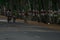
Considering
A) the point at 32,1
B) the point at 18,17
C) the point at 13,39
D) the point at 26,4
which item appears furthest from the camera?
the point at 18,17

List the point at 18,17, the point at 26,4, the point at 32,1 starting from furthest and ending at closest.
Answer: the point at 18,17 < the point at 26,4 < the point at 32,1

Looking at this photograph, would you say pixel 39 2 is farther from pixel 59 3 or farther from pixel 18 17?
pixel 18 17

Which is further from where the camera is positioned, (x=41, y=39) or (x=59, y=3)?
(x=59, y=3)

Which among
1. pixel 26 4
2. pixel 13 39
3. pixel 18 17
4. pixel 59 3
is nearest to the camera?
pixel 13 39

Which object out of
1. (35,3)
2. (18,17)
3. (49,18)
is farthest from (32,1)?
(18,17)

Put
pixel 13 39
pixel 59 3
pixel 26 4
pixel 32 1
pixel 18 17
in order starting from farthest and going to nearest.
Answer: pixel 18 17
pixel 26 4
pixel 32 1
pixel 59 3
pixel 13 39

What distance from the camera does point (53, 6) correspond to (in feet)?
115

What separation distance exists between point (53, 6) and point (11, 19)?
6.66 meters

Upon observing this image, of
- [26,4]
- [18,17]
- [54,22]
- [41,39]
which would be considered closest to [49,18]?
[54,22]

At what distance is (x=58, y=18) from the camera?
34406 millimetres

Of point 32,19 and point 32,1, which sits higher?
point 32,1

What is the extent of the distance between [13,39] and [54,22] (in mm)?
19151

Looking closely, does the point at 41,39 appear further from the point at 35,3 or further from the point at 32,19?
the point at 32,19

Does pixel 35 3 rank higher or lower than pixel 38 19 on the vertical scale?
higher
